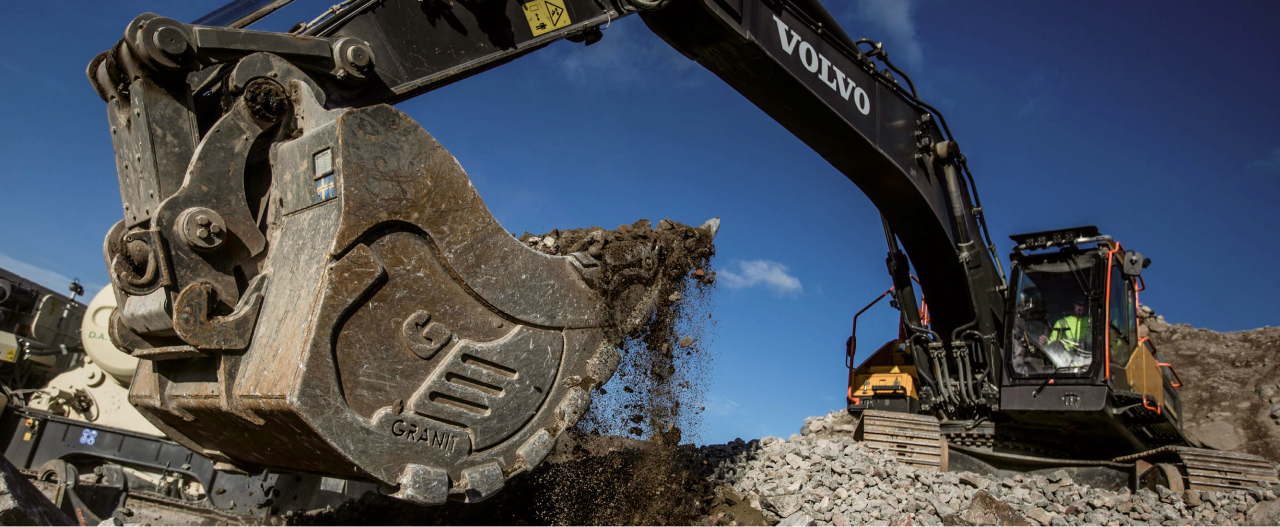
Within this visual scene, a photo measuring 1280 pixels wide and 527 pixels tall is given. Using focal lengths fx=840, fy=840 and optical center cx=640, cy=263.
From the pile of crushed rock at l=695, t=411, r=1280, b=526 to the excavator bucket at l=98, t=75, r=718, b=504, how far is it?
223 cm

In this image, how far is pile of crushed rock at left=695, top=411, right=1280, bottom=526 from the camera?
5.48 metres

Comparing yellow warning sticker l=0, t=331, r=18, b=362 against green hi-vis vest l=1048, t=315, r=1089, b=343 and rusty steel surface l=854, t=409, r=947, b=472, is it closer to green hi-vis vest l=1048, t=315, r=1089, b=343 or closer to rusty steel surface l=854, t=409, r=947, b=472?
rusty steel surface l=854, t=409, r=947, b=472

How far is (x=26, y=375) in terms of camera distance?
431 inches

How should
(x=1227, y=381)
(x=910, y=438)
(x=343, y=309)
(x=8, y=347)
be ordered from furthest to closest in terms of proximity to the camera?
(x=1227, y=381) → (x=8, y=347) → (x=910, y=438) → (x=343, y=309)

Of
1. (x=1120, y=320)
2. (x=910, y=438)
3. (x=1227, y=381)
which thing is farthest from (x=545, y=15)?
(x=1227, y=381)

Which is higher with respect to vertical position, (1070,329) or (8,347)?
(1070,329)

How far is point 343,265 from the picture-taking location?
3.14m

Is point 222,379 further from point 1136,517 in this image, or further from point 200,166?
point 1136,517

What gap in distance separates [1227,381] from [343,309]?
40.9ft

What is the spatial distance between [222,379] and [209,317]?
256 mm

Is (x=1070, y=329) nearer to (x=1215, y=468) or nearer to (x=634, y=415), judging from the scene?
(x=1215, y=468)

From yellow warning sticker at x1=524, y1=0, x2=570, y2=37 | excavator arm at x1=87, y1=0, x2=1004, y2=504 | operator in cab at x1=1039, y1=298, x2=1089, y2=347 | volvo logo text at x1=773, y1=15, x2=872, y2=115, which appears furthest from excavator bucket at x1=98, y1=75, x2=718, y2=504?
operator in cab at x1=1039, y1=298, x2=1089, y2=347

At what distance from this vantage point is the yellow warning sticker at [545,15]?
414 centimetres

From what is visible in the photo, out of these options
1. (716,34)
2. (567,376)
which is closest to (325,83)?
(567,376)
